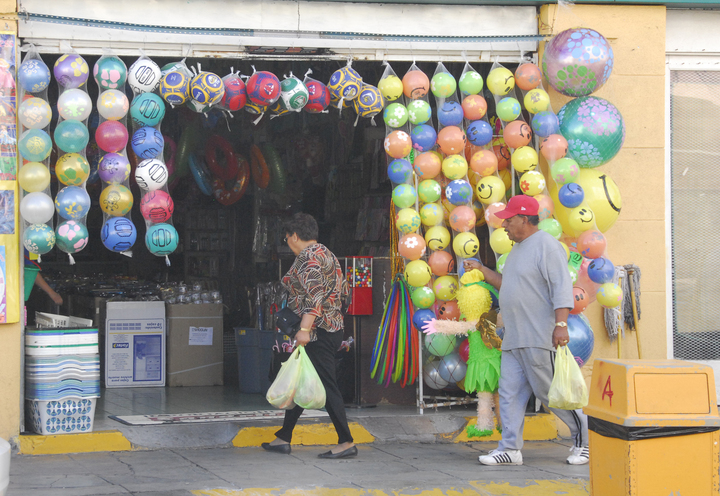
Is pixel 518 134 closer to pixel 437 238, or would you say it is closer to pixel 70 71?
pixel 437 238

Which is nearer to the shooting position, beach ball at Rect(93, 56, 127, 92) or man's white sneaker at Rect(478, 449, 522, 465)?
man's white sneaker at Rect(478, 449, 522, 465)

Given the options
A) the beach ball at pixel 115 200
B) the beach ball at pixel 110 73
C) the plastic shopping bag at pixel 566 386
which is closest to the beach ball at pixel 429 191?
the plastic shopping bag at pixel 566 386

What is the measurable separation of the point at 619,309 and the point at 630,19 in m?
2.51

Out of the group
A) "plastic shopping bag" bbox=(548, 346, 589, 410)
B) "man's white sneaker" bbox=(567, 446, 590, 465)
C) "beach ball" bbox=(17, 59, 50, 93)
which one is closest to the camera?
"plastic shopping bag" bbox=(548, 346, 589, 410)

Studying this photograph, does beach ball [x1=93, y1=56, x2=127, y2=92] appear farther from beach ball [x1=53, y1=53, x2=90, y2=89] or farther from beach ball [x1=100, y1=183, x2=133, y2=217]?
beach ball [x1=100, y1=183, x2=133, y2=217]

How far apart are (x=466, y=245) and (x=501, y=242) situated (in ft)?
0.91

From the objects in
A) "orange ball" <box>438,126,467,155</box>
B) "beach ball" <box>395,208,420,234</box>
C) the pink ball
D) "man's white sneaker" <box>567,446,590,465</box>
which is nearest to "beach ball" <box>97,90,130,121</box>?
the pink ball

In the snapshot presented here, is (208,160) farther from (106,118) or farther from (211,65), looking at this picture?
(106,118)

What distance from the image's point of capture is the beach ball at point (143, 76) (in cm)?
578

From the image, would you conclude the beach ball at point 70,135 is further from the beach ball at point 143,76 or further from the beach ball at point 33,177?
the beach ball at point 143,76

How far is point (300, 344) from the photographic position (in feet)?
18.4

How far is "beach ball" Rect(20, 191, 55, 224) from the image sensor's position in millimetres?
5547

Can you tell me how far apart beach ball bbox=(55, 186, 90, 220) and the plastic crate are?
4.45 feet

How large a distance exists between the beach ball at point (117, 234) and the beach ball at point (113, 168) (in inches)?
11.6
